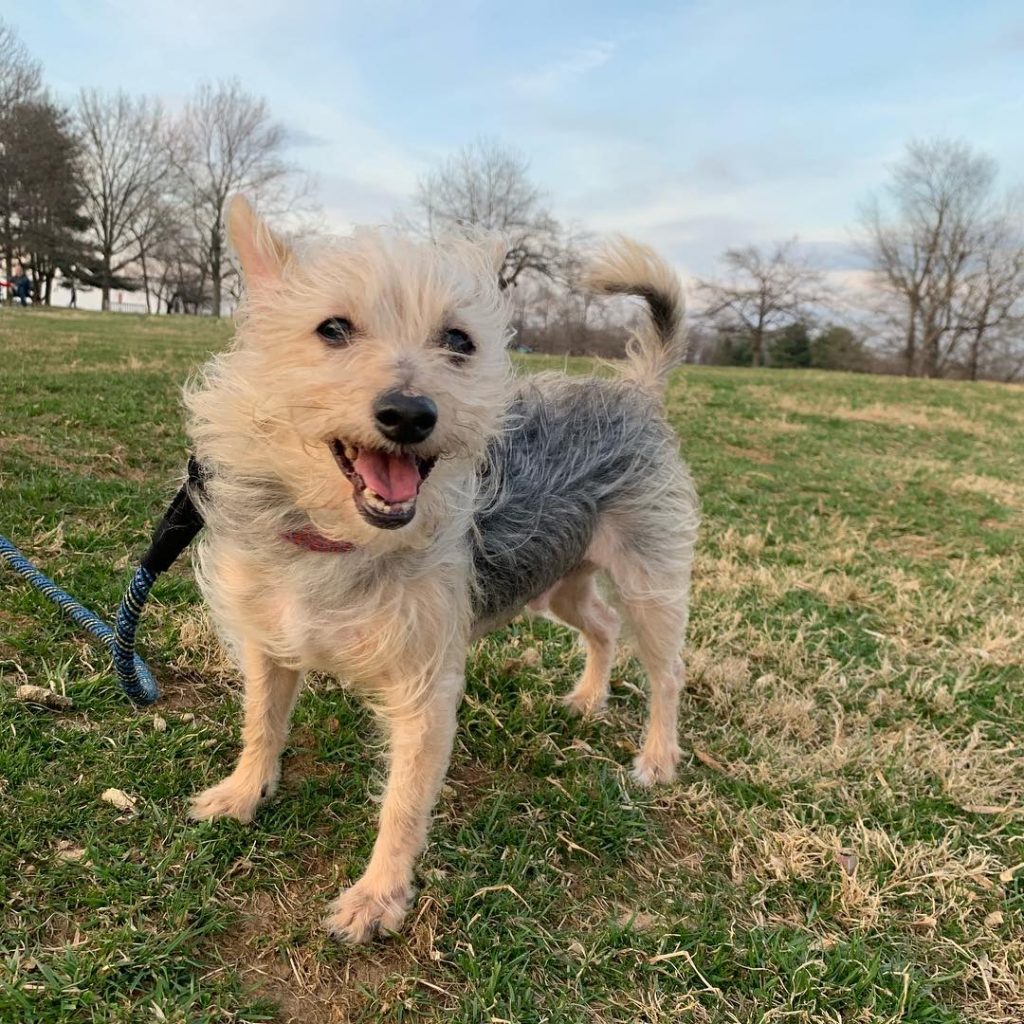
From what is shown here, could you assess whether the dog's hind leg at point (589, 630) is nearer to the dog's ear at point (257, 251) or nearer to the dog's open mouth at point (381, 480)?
the dog's open mouth at point (381, 480)

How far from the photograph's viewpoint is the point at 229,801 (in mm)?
2592

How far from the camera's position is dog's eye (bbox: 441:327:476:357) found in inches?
87.7

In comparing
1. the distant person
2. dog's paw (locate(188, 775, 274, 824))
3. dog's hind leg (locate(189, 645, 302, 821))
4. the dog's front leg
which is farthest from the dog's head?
the distant person

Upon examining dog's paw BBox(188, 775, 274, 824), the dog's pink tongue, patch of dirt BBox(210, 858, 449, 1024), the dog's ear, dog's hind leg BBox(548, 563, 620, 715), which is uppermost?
the dog's ear

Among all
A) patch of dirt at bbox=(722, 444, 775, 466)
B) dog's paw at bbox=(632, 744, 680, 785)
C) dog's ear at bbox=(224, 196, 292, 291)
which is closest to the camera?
dog's ear at bbox=(224, 196, 292, 291)

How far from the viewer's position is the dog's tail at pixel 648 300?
3441mm

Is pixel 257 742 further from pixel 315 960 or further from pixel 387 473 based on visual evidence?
pixel 387 473

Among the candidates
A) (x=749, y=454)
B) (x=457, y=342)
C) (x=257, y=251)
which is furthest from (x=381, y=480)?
(x=749, y=454)

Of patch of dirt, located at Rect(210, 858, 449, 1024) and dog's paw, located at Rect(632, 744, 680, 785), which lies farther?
dog's paw, located at Rect(632, 744, 680, 785)

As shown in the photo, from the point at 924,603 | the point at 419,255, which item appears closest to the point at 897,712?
the point at 924,603

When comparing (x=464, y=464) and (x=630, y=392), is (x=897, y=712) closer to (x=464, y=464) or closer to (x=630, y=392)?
(x=630, y=392)

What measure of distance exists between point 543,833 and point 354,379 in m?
1.89

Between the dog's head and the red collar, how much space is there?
0.08 metres

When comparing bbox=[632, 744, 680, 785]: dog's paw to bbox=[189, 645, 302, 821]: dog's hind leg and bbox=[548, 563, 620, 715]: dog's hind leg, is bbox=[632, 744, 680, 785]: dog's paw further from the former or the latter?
bbox=[189, 645, 302, 821]: dog's hind leg
